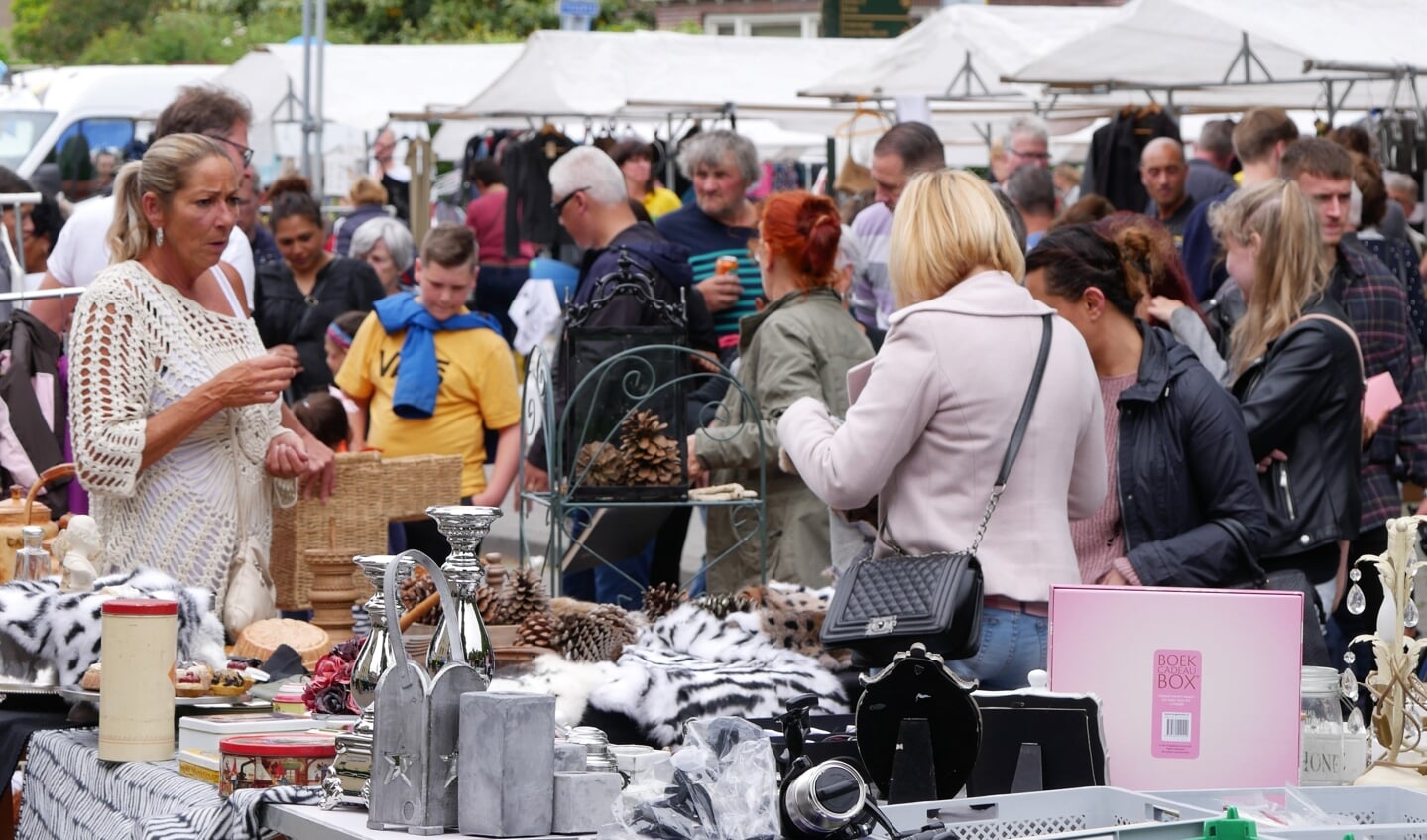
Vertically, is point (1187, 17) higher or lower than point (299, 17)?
lower

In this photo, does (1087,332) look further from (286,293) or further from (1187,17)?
(1187,17)

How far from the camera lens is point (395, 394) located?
19.8 ft

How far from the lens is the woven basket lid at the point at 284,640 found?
3721 mm

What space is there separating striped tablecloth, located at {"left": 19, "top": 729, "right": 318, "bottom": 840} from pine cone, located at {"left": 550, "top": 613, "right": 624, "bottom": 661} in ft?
2.73

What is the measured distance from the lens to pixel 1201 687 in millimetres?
2713

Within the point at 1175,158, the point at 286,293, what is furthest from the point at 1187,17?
the point at 286,293

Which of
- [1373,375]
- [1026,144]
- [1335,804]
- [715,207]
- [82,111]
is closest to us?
[1335,804]

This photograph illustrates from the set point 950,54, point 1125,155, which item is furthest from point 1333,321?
point 950,54

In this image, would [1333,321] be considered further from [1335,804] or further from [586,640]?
[1335,804]

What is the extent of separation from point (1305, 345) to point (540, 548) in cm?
557

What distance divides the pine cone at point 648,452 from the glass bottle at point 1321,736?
257cm

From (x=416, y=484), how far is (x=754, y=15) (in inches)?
1245

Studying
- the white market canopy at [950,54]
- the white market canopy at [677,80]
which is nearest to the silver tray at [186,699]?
the white market canopy at [950,54]

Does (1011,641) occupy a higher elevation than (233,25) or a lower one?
lower
